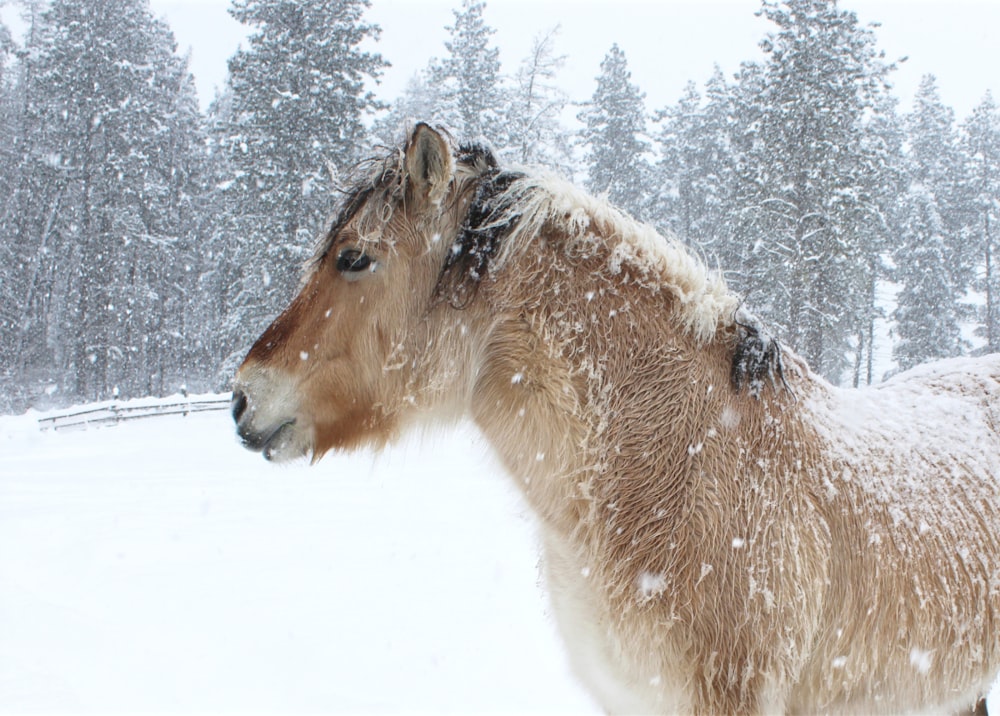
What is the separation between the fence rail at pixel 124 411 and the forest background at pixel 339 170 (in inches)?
95.9

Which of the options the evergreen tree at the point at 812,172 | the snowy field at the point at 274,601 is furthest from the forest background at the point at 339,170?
the snowy field at the point at 274,601

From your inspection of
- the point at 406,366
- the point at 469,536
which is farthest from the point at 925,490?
the point at 469,536

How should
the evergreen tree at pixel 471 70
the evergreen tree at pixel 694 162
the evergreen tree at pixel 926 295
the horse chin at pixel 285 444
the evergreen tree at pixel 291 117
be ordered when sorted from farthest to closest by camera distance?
the evergreen tree at pixel 694 162
the evergreen tree at pixel 926 295
the evergreen tree at pixel 471 70
the evergreen tree at pixel 291 117
the horse chin at pixel 285 444

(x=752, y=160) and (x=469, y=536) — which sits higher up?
(x=752, y=160)

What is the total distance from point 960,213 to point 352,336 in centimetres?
3734

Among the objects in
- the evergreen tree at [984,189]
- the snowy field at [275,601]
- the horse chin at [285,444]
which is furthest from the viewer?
the evergreen tree at [984,189]

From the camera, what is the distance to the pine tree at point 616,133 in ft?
96.8

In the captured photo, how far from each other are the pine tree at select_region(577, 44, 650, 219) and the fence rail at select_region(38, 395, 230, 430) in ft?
61.9

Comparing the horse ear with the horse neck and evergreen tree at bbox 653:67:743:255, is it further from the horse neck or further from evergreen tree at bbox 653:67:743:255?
evergreen tree at bbox 653:67:743:255

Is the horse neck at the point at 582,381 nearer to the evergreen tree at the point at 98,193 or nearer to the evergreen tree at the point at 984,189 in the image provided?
the evergreen tree at the point at 98,193

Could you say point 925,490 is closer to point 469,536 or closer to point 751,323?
point 751,323

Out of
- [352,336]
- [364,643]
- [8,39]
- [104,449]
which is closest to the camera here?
[352,336]

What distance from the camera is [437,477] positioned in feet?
45.2

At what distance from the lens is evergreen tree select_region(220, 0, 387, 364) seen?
2120cm
